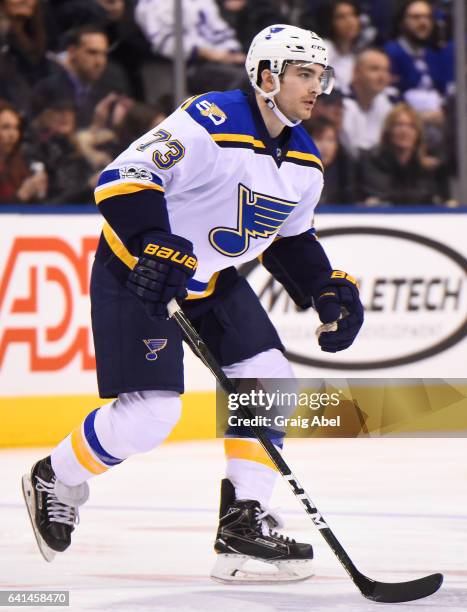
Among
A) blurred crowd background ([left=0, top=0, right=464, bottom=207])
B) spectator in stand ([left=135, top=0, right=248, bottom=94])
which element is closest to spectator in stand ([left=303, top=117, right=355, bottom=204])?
blurred crowd background ([left=0, top=0, right=464, bottom=207])

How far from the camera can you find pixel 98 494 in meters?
4.37

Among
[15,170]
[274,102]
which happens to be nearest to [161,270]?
[274,102]

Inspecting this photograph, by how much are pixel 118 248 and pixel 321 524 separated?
785 millimetres

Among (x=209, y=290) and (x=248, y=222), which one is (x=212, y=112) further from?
(x=209, y=290)

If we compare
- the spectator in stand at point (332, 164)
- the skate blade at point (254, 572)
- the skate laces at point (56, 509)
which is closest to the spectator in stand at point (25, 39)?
the spectator in stand at point (332, 164)

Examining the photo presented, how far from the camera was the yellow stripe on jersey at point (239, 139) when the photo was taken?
10.0 ft

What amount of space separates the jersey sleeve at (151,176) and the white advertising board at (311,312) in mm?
2519

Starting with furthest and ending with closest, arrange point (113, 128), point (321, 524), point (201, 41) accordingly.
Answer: point (201, 41) < point (113, 128) < point (321, 524)

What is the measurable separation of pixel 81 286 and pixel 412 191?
179 centimetres

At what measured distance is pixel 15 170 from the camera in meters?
5.83

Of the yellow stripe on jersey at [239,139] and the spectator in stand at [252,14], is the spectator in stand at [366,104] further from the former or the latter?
the yellow stripe on jersey at [239,139]

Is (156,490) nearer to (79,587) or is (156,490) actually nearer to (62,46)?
(79,587)

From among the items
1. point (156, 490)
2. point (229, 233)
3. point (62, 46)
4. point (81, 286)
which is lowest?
point (156, 490)

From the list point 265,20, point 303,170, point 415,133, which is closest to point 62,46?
point 265,20
